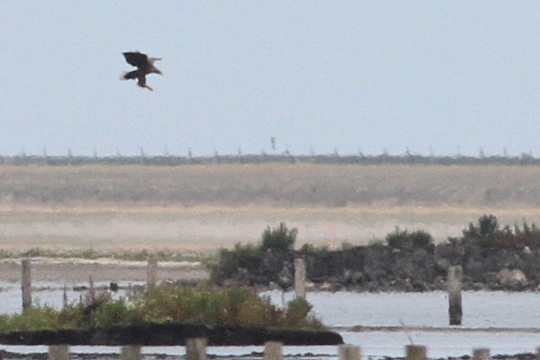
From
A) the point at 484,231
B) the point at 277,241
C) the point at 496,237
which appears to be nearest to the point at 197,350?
the point at 277,241

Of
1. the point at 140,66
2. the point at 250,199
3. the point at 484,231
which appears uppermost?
the point at 140,66

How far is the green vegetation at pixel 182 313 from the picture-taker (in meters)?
27.1

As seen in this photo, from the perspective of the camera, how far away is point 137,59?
853 inches

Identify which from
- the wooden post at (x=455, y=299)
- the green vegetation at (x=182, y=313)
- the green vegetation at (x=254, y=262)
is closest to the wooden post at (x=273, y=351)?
the green vegetation at (x=182, y=313)

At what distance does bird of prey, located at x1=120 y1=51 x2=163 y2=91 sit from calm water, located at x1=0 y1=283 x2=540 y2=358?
18.4ft

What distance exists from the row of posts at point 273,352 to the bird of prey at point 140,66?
12.3ft

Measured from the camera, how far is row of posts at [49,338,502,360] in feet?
57.5

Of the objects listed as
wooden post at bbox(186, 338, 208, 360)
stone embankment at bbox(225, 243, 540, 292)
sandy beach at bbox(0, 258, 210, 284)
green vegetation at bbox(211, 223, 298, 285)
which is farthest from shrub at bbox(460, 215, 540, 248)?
wooden post at bbox(186, 338, 208, 360)

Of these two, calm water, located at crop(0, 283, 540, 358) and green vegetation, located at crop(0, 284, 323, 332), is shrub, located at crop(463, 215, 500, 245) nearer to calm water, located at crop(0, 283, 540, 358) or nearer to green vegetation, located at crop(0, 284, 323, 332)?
calm water, located at crop(0, 283, 540, 358)

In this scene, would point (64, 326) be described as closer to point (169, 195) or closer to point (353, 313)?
point (353, 313)

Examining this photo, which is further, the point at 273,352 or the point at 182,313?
the point at 182,313

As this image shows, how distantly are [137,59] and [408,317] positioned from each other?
18.1 meters

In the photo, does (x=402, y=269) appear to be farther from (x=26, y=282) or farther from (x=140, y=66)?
(x=140, y=66)

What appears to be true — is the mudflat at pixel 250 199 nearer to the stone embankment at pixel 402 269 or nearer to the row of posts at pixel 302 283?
the stone embankment at pixel 402 269
